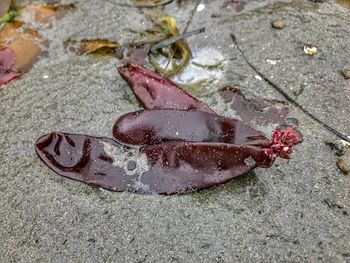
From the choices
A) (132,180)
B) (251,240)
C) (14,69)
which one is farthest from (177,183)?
(14,69)

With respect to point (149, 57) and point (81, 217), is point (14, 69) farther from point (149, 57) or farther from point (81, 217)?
point (81, 217)

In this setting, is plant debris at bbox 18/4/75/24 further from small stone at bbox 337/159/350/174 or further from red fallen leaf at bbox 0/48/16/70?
small stone at bbox 337/159/350/174

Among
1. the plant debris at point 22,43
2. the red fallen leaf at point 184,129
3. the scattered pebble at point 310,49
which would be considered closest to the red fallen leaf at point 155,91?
the red fallen leaf at point 184,129

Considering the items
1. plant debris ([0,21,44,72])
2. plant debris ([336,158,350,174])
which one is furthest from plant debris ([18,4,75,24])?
plant debris ([336,158,350,174])

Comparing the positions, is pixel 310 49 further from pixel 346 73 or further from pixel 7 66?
pixel 7 66

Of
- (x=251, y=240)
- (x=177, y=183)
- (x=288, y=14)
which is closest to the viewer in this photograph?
(x=251, y=240)

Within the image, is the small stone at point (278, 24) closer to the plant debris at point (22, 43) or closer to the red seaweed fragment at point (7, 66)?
the plant debris at point (22, 43)
